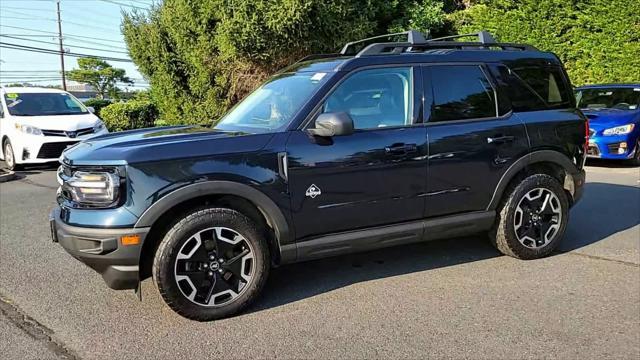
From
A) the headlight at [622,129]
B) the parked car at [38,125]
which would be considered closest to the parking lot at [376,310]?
the headlight at [622,129]

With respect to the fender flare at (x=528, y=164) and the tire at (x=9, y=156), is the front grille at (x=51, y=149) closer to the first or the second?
the tire at (x=9, y=156)

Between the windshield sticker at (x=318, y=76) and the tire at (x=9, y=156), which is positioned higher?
the windshield sticker at (x=318, y=76)

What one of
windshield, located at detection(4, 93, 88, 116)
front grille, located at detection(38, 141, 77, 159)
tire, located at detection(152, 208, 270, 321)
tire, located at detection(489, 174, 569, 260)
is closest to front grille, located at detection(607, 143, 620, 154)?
tire, located at detection(489, 174, 569, 260)

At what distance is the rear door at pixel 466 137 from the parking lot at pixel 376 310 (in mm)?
713

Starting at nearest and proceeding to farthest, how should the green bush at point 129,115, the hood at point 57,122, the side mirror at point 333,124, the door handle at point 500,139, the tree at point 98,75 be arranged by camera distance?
the side mirror at point 333,124 < the door handle at point 500,139 < the hood at point 57,122 < the green bush at point 129,115 < the tree at point 98,75

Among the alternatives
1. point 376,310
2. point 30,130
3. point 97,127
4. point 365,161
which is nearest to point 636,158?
point 365,161

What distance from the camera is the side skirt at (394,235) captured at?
407cm

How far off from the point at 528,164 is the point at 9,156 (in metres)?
10.6

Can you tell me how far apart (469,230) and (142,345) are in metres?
2.80

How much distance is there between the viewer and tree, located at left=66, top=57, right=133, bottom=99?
8162 centimetres

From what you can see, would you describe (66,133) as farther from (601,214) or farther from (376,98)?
(601,214)

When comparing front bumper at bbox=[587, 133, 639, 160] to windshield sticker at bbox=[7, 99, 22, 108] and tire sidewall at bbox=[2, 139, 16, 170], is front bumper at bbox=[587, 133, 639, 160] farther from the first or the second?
windshield sticker at bbox=[7, 99, 22, 108]

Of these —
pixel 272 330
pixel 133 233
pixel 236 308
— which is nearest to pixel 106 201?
pixel 133 233

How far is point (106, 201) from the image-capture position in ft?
11.8
